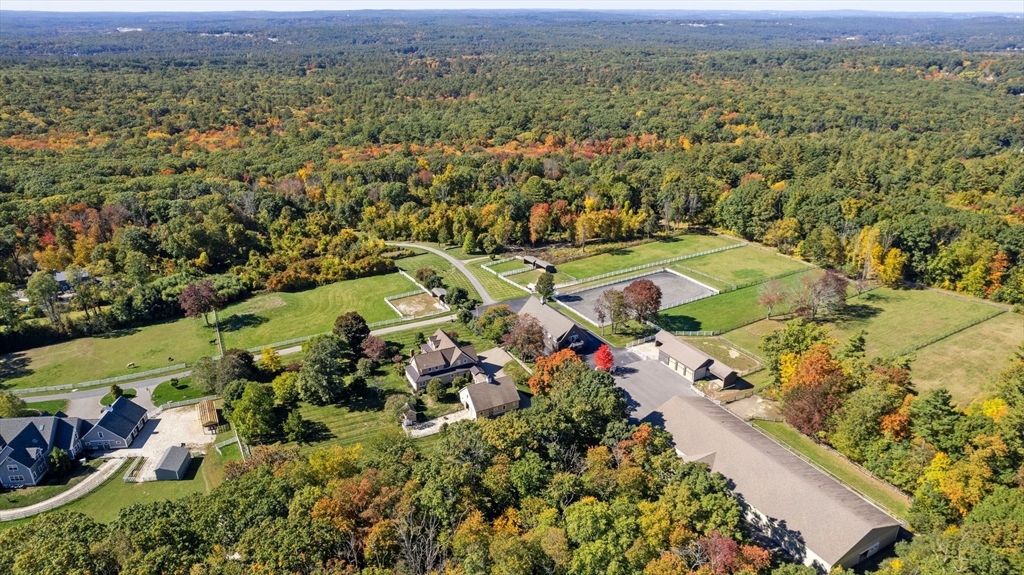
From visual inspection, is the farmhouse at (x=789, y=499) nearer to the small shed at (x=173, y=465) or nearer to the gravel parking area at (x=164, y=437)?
the small shed at (x=173, y=465)

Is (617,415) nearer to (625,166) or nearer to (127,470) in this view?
(127,470)

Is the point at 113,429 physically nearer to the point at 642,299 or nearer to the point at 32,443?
the point at 32,443

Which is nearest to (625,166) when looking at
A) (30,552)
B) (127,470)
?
(127,470)

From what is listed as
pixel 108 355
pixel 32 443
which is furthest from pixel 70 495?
pixel 108 355

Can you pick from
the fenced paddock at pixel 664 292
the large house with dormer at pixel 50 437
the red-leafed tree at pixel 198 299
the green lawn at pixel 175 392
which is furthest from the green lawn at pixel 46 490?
the fenced paddock at pixel 664 292

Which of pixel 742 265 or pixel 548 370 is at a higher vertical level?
pixel 548 370

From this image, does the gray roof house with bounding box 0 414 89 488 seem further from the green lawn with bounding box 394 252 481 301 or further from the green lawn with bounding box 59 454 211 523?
the green lawn with bounding box 394 252 481 301

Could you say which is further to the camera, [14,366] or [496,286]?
[496,286]
